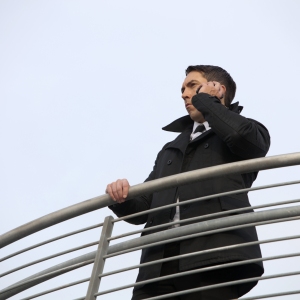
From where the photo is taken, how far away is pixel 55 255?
12.5 ft

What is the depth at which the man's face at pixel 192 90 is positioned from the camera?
4396mm

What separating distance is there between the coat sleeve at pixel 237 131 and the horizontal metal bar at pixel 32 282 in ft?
3.14

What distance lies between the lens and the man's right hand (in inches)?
153

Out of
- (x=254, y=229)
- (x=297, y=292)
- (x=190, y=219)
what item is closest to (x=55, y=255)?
(x=190, y=219)

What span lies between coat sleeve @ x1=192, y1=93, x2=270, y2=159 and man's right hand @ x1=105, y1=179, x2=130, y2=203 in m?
0.56

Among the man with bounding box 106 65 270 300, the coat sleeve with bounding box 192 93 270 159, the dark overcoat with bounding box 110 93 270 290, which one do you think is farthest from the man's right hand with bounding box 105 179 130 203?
the coat sleeve with bounding box 192 93 270 159

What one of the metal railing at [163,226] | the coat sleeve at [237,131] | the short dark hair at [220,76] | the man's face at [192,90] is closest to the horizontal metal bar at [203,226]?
the metal railing at [163,226]

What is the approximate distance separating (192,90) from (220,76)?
234mm

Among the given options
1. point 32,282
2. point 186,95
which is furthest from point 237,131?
point 32,282

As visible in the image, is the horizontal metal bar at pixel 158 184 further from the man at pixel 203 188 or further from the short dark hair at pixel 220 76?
the short dark hair at pixel 220 76

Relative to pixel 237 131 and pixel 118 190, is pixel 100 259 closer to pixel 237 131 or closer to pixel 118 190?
pixel 118 190

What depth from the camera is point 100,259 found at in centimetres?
375

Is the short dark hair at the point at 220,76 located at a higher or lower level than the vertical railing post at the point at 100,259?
higher

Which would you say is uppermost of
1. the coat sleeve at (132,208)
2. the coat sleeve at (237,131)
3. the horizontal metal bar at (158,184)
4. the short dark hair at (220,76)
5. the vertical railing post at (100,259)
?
the short dark hair at (220,76)
